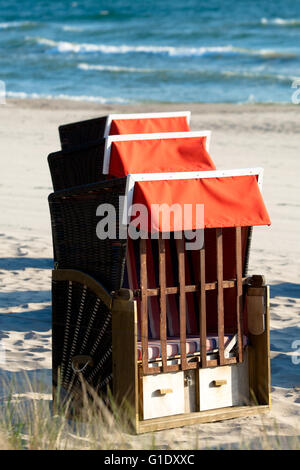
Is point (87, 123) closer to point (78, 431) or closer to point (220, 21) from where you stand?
point (78, 431)

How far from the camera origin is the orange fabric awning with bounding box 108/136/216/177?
5.34 m

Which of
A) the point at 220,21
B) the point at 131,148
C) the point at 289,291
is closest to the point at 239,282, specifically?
the point at 131,148

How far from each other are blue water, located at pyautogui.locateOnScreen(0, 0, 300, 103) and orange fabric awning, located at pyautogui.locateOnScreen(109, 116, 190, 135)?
50.4 feet

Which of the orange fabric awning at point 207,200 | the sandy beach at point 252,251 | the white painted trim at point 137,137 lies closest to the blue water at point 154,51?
the sandy beach at point 252,251

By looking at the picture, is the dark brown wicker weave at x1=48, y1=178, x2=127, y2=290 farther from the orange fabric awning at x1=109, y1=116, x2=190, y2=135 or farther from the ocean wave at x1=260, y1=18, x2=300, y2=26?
the ocean wave at x1=260, y1=18, x2=300, y2=26

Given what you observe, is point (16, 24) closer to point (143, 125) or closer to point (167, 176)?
point (143, 125)

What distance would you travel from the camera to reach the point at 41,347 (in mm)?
5316

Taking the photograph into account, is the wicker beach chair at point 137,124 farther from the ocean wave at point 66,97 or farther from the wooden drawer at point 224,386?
the ocean wave at point 66,97

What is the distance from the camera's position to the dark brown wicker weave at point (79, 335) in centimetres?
409

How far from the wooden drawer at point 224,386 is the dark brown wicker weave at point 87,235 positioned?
2.28ft

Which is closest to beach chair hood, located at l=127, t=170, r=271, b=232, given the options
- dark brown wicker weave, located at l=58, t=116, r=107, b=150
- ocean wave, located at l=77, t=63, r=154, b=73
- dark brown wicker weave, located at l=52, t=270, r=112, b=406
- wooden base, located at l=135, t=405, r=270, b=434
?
dark brown wicker weave, located at l=52, t=270, r=112, b=406

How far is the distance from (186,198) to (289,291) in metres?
2.96

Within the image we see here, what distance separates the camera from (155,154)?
540cm

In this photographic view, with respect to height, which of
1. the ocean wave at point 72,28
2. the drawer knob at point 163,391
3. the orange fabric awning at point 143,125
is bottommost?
the drawer knob at point 163,391
